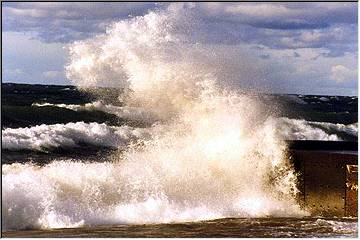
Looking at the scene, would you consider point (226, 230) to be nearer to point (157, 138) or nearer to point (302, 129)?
point (157, 138)

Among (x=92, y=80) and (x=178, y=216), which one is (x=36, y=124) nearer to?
(x=92, y=80)

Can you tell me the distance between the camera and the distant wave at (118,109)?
781 cm

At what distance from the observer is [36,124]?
314 inches

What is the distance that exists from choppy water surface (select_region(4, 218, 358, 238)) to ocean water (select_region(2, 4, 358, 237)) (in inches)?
1.0

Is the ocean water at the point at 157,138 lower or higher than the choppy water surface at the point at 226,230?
higher

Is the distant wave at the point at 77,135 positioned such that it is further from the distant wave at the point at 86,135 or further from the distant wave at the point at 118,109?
the distant wave at the point at 118,109

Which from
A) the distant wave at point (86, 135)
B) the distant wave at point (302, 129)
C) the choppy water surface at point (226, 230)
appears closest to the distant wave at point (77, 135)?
the distant wave at point (86, 135)

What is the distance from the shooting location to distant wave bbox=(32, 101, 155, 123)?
7805mm

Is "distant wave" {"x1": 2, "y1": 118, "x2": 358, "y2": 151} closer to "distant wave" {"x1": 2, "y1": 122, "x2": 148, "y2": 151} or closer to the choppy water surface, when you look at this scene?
"distant wave" {"x1": 2, "y1": 122, "x2": 148, "y2": 151}

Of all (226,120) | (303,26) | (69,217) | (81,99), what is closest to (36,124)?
(81,99)

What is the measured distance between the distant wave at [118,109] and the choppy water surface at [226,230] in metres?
1.19

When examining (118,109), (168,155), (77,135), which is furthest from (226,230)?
(77,135)

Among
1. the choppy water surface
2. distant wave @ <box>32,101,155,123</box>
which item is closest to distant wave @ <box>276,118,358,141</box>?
the choppy water surface

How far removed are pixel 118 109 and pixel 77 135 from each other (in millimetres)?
471
